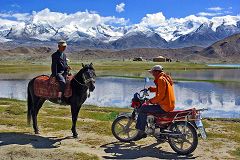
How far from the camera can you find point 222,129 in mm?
19531

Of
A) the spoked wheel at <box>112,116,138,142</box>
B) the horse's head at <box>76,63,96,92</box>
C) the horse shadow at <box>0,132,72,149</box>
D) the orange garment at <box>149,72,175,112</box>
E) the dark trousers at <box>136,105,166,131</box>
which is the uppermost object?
the horse's head at <box>76,63,96,92</box>

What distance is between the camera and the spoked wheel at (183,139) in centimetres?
1352

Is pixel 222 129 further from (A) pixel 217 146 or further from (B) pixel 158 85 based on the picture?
(B) pixel 158 85

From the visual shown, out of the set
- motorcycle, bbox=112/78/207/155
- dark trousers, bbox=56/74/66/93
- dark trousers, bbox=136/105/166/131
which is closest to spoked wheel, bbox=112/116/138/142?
motorcycle, bbox=112/78/207/155

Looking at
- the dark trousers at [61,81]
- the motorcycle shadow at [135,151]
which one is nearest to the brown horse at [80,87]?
the dark trousers at [61,81]

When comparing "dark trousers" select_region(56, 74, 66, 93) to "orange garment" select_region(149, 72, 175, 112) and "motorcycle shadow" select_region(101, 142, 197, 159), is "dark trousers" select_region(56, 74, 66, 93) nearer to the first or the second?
"motorcycle shadow" select_region(101, 142, 197, 159)

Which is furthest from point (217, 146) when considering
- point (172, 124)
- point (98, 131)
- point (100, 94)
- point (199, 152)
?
point (100, 94)

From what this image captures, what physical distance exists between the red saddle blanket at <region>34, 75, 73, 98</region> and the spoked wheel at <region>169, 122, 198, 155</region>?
449 centimetres

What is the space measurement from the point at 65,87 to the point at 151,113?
12.4ft

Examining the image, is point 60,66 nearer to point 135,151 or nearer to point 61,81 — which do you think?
point 61,81

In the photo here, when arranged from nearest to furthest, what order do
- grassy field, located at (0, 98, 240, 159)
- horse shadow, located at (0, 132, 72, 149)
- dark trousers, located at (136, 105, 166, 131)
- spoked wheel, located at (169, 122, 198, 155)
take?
spoked wheel, located at (169, 122, 198, 155)
dark trousers, located at (136, 105, 166, 131)
horse shadow, located at (0, 132, 72, 149)
grassy field, located at (0, 98, 240, 159)

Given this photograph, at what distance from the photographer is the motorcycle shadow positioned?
44.9ft

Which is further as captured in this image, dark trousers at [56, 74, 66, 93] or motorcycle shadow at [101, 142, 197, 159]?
dark trousers at [56, 74, 66, 93]

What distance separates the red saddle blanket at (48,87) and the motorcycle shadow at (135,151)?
2735 millimetres
